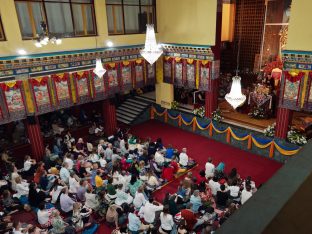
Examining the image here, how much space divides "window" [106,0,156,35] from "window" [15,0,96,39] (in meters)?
1.00

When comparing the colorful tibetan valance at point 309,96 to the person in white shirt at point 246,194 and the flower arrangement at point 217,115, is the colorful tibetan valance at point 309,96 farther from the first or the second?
the person in white shirt at point 246,194

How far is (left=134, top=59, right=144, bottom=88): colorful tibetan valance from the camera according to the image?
13.9 meters

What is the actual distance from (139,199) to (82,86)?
6.49m

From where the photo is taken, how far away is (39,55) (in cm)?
1047

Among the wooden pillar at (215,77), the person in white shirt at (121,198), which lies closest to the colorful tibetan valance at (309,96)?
the wooden pillar at (215,77)

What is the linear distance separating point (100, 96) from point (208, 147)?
222 inches

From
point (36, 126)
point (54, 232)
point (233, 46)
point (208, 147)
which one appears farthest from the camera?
point (233, 46)

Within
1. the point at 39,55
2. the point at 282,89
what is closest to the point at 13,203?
the point at 39,55

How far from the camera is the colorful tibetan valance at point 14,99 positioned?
33.0ft

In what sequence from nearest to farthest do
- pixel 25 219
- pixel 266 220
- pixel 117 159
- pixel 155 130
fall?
pixel 266 220 < pixel 25 219 < pixel 117 159 < pixel 155 130

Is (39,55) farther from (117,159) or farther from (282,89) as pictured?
(282,89)

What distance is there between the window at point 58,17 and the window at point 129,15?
3.28 feet

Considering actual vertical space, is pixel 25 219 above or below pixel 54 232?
below

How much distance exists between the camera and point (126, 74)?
1363 centimetres
